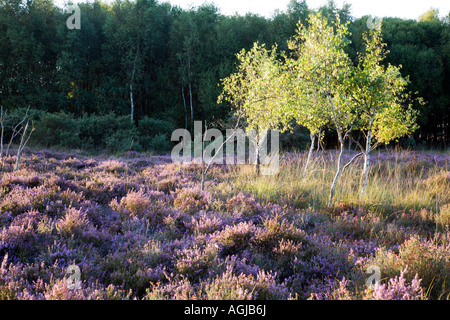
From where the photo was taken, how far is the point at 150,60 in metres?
29.5

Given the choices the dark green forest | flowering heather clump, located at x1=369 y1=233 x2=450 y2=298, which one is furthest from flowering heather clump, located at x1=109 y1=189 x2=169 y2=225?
the dark green forest

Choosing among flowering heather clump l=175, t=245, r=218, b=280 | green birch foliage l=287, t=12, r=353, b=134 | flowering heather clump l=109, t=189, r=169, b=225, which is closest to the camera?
flowering heather clump l=175, t=245, r=218, b=280

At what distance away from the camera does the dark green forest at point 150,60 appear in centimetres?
2338

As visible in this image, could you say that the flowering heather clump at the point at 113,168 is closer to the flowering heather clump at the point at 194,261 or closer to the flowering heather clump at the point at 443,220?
the flowering heather clump at the point at 194,261

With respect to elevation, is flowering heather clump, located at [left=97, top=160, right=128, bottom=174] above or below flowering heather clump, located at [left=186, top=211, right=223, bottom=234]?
above

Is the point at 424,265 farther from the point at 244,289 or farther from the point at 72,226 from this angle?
the point at 72,226

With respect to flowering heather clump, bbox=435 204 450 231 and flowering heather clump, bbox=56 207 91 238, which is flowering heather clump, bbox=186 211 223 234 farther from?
flowering heather clump, bbox=435 204 450 231

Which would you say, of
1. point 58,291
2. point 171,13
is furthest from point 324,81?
point 171,13

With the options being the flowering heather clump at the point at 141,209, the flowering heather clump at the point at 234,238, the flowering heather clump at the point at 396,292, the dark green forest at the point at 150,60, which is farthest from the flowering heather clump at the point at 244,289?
the dark green forest at the point at 150,60

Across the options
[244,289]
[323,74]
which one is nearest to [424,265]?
[244,289]

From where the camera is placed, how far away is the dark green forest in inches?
920

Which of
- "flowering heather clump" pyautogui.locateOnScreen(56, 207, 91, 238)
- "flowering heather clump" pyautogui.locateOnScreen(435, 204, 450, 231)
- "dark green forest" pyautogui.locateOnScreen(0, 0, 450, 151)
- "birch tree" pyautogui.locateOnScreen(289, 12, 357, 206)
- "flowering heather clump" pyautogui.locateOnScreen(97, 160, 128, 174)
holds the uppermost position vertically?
"dark green forest" pyautogui.locateOnScreen(0, 0, 450, 151)

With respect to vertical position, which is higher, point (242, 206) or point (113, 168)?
point (113, 168)
